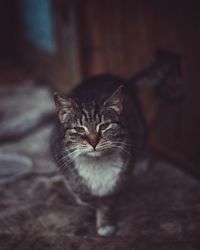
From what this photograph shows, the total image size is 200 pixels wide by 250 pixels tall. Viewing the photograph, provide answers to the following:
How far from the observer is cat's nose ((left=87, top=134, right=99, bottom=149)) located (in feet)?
8.08

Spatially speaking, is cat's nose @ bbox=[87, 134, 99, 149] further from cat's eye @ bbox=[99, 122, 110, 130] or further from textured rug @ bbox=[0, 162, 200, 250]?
textured rug @ bbox=[0, 162, 200, 250]

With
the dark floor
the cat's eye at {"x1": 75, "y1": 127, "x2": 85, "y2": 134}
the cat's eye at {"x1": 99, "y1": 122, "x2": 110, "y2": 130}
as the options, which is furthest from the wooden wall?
the cat's eye at {"x1": 75, "y1": 127, "x2": 85, "y2": 134}

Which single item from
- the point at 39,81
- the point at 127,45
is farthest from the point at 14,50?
the point at 127,45

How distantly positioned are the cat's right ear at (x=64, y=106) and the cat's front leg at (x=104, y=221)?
0.56 m

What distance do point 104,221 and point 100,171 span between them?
302mm

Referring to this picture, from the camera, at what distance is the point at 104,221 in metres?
2.72

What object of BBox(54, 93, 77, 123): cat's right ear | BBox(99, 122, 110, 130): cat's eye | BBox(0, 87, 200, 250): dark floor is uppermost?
BBox(54, 93, 77, 123): cat's right ear

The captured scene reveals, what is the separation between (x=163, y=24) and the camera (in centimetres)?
327

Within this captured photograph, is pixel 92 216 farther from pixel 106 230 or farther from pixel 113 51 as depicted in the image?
pixel 113 51

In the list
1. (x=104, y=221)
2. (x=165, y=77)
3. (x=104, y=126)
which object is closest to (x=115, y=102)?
(x=104, y=126)

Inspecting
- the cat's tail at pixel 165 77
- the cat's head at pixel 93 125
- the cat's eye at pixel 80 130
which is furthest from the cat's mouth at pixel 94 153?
the cat's tail at pixel 165 77

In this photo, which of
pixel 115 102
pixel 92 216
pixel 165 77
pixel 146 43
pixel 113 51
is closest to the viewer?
pixel 115 102

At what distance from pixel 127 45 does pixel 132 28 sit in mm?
180

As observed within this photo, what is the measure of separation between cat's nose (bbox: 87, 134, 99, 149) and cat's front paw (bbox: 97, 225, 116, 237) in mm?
527
